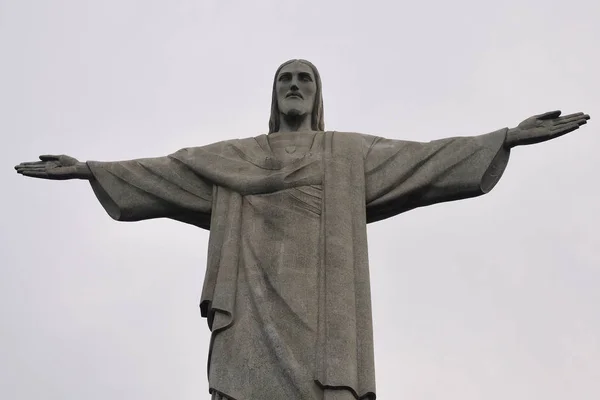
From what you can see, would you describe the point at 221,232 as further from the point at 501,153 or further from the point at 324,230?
the point at 501,153

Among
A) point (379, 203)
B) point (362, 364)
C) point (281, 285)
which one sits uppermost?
point (379, 203)

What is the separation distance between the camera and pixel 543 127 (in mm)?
16578

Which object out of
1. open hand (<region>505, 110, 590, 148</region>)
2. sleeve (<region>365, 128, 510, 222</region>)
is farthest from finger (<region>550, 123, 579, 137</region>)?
sleeve (<region>365, 128, 510, 222</region>)

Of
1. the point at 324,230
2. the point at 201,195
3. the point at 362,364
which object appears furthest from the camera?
the point at 201,195

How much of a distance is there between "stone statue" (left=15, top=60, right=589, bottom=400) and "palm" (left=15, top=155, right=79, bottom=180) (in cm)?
2

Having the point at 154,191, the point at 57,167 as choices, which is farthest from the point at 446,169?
the point at 57,167

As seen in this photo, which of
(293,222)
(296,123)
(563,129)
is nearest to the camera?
(293,222)

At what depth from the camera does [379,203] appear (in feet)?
55.1

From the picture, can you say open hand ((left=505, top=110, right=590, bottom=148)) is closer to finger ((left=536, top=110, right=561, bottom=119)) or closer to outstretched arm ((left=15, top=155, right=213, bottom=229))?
finger ((left=536, top=110, right=561, bottom=119))

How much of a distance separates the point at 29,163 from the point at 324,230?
15.0ft

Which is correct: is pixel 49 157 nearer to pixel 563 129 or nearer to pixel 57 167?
pixel 57 167

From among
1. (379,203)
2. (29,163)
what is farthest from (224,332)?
(29,163)

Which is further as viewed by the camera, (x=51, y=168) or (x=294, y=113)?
(x=294, y=113)

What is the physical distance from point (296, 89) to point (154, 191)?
2614 millimetres
